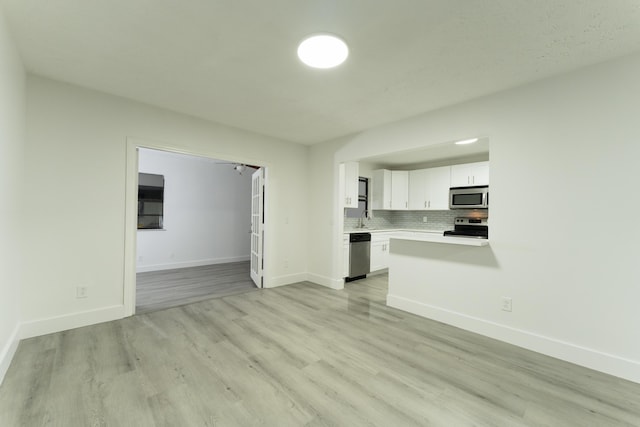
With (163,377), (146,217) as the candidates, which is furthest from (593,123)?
(146,217)

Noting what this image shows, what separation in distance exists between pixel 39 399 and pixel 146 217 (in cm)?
487

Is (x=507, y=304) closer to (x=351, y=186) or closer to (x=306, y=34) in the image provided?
(x=306, y=34)

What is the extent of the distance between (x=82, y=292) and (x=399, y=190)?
220 inches

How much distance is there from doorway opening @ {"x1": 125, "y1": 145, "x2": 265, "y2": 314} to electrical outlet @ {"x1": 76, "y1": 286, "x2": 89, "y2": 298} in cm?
119

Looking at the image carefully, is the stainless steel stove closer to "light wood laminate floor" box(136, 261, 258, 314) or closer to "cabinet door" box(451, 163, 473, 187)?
"cabinet door" box(451, 163, 473, 187)

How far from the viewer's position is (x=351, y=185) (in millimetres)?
5316

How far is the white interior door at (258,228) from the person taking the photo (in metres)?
4.61

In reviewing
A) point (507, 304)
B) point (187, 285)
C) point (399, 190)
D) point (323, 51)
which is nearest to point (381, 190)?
point (399, 190)

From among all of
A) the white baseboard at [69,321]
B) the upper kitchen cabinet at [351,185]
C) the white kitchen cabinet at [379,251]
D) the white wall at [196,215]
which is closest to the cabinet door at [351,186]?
the upper kitchen cabinet at [351,185]

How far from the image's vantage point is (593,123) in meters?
2.27

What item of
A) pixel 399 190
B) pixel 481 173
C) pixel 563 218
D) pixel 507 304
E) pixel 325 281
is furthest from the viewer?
pixel 399 190

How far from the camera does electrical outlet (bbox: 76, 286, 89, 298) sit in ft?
9.41

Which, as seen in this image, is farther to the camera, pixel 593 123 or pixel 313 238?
pixel 313 238

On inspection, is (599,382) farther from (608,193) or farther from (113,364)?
(113,364)
